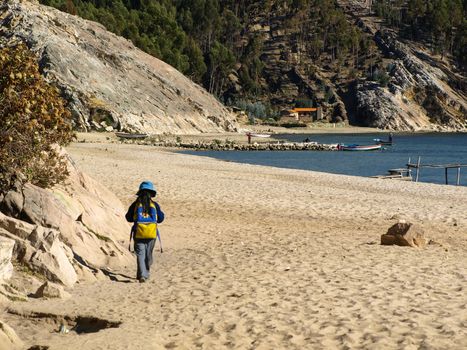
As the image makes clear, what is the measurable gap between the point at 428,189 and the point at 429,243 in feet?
54.0

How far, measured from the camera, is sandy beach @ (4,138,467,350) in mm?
8578

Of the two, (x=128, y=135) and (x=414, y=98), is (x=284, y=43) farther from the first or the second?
(x=128, y=135)

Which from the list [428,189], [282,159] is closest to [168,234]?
[428,189]

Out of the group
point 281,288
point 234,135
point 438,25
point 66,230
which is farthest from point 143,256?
point 438,25

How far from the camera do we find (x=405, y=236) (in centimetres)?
1569

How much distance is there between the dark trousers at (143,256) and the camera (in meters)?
11.9

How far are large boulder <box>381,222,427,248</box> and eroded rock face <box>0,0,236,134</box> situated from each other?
6050cm

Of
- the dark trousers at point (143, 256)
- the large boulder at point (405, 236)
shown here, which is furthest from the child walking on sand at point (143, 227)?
the large boulder at point (405, 236)

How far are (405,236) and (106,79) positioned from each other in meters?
72.1

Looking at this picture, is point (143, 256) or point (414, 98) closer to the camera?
point (143, 256)

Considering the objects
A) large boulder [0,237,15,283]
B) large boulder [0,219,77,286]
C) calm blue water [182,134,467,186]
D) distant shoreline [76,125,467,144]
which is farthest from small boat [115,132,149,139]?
large boulder [0,237,15,283]

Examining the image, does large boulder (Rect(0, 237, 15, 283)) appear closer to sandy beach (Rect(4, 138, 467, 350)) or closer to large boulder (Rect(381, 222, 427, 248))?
sandy beach (Rect(4, 138, 467, 350))

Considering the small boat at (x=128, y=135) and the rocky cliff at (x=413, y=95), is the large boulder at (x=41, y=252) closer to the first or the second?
the small boat at (x=128, y=135)

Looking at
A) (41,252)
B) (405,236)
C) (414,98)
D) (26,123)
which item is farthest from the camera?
(414,98)
